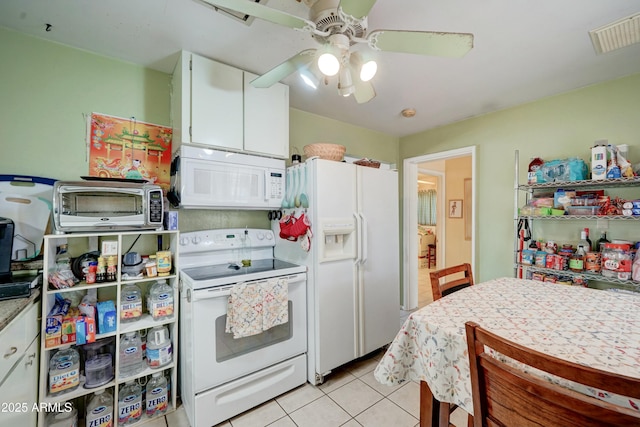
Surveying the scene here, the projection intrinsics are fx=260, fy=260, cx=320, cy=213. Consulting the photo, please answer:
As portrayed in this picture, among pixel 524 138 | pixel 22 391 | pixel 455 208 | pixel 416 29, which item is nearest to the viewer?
pixel 22 391

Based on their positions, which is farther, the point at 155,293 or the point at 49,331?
the point at 155,293

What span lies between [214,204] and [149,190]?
40cm

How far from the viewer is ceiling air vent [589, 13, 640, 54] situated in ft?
4.71

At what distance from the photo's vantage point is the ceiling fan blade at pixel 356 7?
919 millimetres

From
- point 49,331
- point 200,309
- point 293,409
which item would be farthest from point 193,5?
point 293,409

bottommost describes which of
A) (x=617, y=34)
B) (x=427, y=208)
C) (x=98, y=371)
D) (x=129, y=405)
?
(x=129, y=405)

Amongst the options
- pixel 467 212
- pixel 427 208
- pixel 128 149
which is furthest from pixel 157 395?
pixel 427 208

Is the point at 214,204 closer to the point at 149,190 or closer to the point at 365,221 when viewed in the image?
the point at 149,190

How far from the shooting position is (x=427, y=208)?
7367mm

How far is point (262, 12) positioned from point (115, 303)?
190 cm

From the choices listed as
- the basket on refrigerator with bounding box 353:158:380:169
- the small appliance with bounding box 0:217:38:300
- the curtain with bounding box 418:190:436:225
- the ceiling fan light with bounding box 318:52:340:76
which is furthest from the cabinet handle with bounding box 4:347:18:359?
the curtain with bounding box 418:190:436:225

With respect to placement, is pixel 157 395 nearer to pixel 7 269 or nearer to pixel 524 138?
pixel 7 269

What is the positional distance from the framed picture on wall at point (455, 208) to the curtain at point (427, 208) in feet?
8.86

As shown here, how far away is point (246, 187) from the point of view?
6.59 feet
